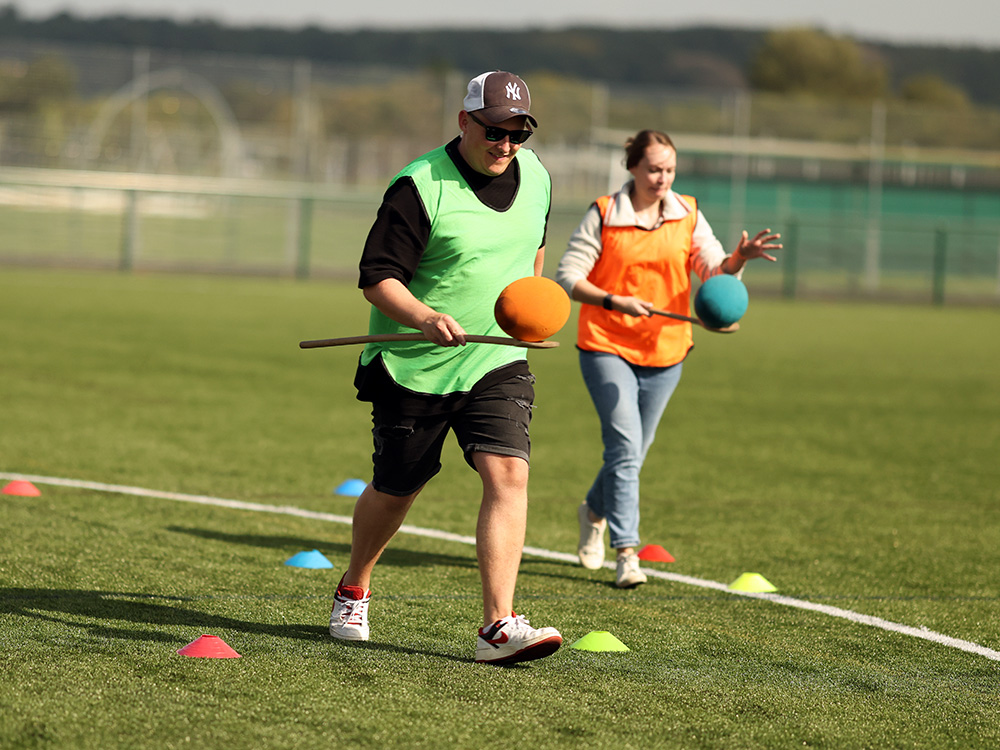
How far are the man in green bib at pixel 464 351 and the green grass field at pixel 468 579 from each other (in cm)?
40

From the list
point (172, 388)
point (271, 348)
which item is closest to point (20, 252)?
point (271, 348)

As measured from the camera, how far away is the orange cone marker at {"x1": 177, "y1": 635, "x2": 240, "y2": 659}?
4.64m

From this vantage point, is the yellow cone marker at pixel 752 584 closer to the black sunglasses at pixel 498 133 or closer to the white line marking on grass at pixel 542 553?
the white line marking on grass at pixel 542 553

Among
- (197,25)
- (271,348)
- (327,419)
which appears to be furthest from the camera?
(197,25)

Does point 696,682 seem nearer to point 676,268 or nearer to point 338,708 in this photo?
point 338,708

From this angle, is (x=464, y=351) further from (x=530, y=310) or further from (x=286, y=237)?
(x=286, y=237)

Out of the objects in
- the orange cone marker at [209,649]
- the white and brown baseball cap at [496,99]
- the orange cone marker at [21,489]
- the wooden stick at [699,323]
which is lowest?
the orange cone marker at [21,489]

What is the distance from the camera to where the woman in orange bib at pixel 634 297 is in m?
6.43

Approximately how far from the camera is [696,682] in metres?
4.65

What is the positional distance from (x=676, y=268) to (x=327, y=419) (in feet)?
18.1

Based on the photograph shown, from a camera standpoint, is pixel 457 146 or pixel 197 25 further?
pixel 197 25

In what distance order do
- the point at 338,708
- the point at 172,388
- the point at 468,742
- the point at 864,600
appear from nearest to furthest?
the point at 468,742 → the point at 338,708 → the point at 864,600 → the point at 172,388

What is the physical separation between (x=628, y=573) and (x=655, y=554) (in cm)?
71

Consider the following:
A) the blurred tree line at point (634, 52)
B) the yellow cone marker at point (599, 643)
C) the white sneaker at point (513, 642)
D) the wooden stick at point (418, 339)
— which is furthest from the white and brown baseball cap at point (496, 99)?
the blurred tree line at point (634, 52)
